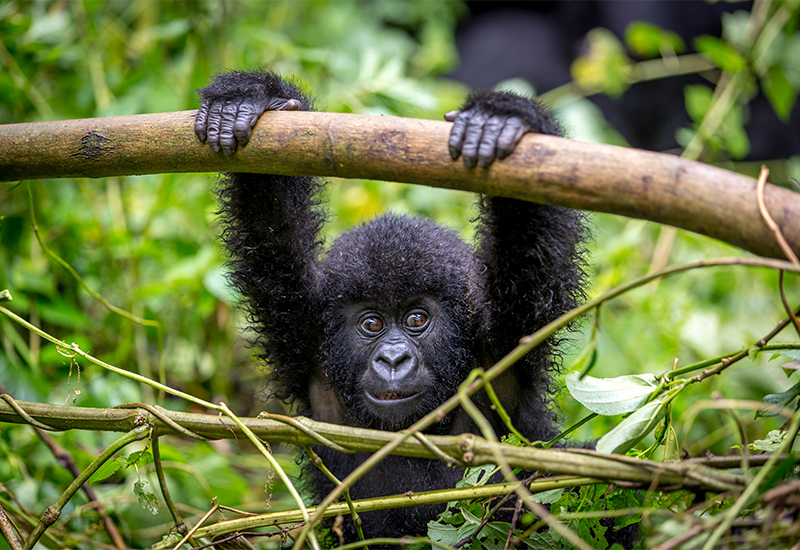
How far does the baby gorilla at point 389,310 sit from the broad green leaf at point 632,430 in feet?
2.34

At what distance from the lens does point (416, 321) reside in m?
2.82

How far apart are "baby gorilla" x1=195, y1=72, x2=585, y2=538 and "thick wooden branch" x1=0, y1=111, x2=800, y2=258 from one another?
17.1 inches

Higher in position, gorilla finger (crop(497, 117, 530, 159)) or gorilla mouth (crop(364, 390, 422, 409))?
gorilla finger (crop(497, 117, 530, 159))

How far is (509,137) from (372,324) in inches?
50.7

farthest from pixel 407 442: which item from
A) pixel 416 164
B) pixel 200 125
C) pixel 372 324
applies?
pixel 200 125

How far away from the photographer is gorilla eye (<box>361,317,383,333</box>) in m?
2.82

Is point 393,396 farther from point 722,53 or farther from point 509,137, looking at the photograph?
point 722,53

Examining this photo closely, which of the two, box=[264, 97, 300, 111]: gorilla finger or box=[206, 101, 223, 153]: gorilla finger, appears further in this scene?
box=[264, 97, 300, 111]: gorilla finger

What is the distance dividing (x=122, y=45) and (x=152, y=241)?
246 centimetres

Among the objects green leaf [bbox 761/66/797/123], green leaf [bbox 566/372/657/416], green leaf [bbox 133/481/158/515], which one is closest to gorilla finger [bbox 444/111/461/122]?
green leaf [bbox 566/372/657/416]

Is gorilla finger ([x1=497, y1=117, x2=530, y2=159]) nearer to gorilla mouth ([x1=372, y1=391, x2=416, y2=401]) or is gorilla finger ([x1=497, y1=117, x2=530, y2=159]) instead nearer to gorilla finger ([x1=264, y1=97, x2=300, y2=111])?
gorilla finger ([x1=264, y1=97, x2=300, y2=111])

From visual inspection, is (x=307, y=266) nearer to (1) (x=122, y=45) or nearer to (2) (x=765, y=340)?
(2) (x=765, y=340)

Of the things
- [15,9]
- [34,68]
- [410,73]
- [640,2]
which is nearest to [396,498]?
[34,68]

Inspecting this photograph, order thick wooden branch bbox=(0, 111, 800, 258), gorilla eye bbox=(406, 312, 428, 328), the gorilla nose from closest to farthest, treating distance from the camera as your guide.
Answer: thick wooden branch bbox=(0, 111, 800, 258), the gorilla nose, gorilla eye bbox=(406, 312, 428, 328)
